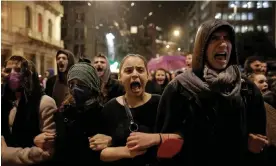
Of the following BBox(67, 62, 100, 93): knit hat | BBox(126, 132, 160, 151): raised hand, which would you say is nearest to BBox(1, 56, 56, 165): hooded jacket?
BBox(67, 62, 100, 93): knit hat

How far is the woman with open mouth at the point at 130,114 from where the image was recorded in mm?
3070

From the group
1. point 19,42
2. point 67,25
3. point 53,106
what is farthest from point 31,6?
point 53,106

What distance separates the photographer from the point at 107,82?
580cm

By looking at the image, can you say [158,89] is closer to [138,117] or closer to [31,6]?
[138,117]

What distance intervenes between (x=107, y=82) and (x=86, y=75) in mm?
2440

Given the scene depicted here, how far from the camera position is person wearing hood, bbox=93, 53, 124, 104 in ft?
18.1

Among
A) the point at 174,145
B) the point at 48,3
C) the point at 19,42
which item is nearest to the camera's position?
the point at 174,145

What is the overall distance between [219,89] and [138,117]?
0.93 m

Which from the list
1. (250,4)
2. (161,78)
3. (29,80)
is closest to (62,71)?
(29,80)

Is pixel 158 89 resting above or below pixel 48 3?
below

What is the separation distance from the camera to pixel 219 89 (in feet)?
8.33

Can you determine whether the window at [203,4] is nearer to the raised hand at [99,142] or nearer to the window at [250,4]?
the window at [250,4]

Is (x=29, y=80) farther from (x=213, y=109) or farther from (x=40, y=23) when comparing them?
(x=40, y=23)

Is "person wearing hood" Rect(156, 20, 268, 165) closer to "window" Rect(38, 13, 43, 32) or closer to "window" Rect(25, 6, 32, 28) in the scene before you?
"window" Rect(25, 6, 32, 28)
